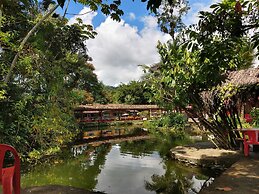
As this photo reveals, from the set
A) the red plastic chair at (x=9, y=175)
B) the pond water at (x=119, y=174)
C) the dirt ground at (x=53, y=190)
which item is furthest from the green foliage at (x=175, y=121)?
the red plastic chair at (x=9, y=175)

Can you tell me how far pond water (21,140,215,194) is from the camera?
6.29 meters

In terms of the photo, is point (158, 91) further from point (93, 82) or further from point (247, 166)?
Result: point (93, 82)

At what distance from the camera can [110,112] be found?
25.7m

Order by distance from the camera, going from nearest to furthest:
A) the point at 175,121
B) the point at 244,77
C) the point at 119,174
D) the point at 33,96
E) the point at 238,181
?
1. the point at 238,181
2. the point at 119,174
3. the point at 244,77
4. the point at 33,96
5. the point at 175,121

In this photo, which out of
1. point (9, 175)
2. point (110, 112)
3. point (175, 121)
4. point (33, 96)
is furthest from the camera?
point (110, 112)

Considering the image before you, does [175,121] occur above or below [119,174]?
above

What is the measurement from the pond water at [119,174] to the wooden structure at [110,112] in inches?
382


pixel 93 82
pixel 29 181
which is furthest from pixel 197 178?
pixel 93 82

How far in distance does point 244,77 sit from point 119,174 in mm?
4402

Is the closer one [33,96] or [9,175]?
[9,175]

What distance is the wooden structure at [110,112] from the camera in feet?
67.7

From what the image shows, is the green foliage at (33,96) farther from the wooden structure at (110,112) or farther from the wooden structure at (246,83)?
the wooden structure at (110,112)

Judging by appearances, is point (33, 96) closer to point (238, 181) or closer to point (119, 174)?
point (119, 174)

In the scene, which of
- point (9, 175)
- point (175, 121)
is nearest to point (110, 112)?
point (175, 121)
